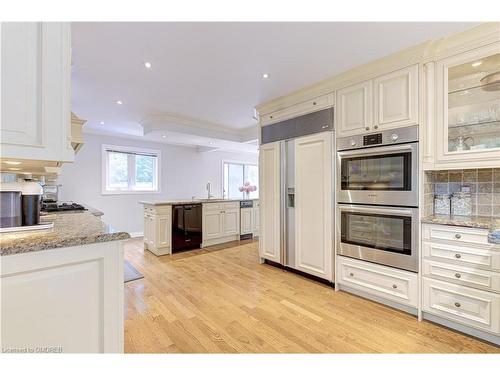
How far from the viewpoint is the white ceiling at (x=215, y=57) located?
1.83 metres

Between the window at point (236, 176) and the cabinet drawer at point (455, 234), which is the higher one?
the window at point (236, 176)

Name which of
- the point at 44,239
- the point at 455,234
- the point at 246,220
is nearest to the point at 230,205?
the point at 246,220

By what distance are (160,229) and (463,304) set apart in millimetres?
3809

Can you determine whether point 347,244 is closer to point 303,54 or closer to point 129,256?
point 303,54

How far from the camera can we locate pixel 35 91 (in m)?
1.07

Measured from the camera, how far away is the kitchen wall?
498cm

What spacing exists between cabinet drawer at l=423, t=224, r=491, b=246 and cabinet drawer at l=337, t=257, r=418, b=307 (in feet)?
1.26

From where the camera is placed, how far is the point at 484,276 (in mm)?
1763

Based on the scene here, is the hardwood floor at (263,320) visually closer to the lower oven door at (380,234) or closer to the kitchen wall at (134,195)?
the lower oven door at (380,234)

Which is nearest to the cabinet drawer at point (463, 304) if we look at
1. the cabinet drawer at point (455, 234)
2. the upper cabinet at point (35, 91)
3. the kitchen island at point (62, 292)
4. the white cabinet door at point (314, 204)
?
the cabinet drawer at point (455, 234)

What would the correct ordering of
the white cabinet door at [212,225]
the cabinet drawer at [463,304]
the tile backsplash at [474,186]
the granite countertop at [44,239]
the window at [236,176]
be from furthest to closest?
the window at [236,176] → the white cabinet door at [212,225] → the tile backsplash at [474,186] → the cabinet drawer at [463,304] → the granite countertop at [44,239]

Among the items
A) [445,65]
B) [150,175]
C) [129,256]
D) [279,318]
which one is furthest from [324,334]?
[150,175]

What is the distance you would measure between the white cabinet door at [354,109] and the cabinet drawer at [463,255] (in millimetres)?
1204

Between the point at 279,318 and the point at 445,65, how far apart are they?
2.56 meters
